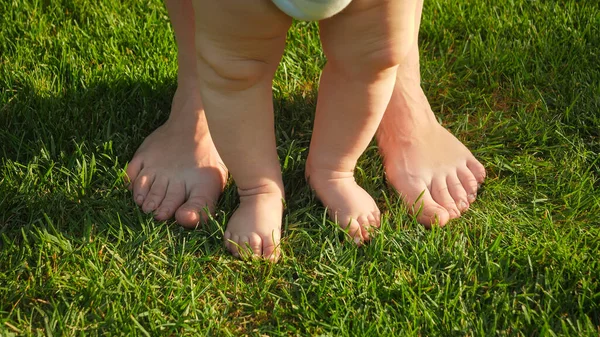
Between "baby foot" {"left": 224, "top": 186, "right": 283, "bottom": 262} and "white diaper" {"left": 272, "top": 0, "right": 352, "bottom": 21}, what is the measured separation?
0.58 m

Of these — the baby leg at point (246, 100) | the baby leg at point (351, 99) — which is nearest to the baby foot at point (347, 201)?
the baby leg at point (351, 99)

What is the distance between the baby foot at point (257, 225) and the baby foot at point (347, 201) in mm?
120

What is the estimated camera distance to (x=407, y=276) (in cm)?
173

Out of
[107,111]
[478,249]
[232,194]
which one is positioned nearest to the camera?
[478,249]

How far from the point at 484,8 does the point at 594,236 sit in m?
1.14

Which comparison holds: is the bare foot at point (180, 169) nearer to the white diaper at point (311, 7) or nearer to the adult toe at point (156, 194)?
the adult toe at point (156, 194)

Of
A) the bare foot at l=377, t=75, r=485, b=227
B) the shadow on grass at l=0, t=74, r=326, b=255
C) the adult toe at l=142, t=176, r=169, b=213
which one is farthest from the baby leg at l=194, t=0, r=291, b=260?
the bare foot at l=377, t=75, r=485, b=227

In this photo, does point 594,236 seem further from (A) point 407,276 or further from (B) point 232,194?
(B) point 232,194

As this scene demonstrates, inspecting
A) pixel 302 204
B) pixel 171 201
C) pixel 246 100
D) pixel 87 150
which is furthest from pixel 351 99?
pixel 87 150

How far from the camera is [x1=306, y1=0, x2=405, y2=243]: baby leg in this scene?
4.96 ft

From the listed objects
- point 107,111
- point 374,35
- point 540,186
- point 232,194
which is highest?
point 374,35

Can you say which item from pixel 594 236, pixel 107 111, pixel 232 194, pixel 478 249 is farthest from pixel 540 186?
pixel 107 111

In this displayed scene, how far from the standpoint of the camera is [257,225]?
1820mm

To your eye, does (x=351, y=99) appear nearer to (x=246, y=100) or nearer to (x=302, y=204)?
(x=246, y=100)
